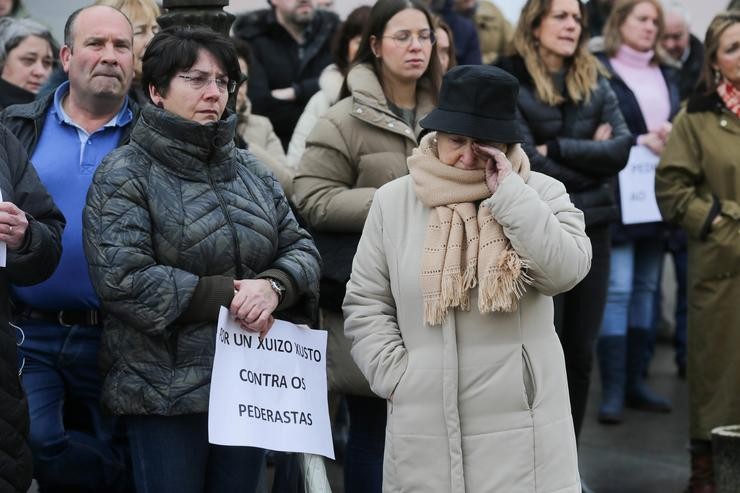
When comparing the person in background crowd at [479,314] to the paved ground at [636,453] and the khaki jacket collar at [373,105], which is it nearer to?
the khaki jacket collar at [373,105]

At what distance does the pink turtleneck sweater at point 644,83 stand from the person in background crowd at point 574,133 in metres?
1.54

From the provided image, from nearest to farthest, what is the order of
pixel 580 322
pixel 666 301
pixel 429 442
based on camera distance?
pixel 429 442, pixel 580 322, pixel 666 301

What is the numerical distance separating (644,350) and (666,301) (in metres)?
2.45

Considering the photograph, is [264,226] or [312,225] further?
[312,225]

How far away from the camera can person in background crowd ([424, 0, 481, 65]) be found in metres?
9.95

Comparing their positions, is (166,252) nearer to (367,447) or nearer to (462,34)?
(367,447)

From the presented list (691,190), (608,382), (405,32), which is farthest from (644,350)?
(405,32)

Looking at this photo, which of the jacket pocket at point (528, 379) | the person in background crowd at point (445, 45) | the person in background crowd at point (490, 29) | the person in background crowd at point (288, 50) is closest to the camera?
the jacket pocket at point (528, 379)

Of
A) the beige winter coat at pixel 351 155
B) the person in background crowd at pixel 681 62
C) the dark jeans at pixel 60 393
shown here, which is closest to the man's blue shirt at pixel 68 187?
the dark jeans at pixel 60 393

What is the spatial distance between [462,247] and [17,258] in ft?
4.66

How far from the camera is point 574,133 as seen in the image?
24.2 ft

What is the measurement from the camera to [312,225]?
247 inches

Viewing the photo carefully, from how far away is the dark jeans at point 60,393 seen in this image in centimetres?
539

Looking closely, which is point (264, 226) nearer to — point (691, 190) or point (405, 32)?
point (405, 32)
